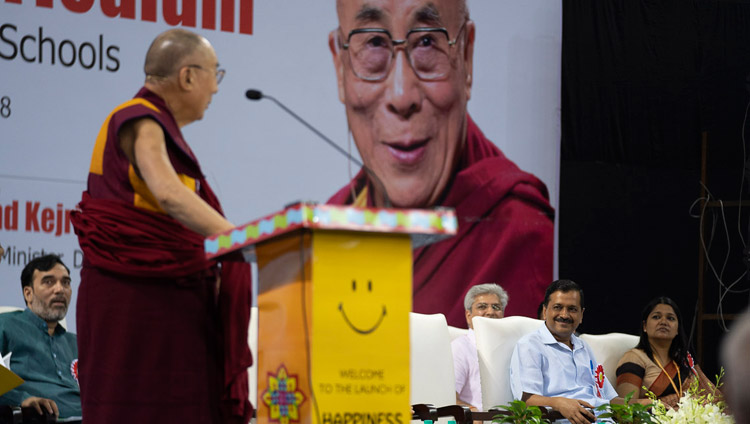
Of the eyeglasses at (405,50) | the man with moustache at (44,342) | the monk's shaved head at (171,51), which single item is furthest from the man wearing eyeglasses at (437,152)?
the monk's shaved head at (171,51)

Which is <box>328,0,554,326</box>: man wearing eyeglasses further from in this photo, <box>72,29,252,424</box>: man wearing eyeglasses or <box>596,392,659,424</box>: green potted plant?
<box>72,29,252,424</box>: man wearing eyeglasses

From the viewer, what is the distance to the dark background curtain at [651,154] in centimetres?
641

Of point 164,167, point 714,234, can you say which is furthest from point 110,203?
point 714,234

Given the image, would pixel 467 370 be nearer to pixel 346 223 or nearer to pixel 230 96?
pixel 230 96

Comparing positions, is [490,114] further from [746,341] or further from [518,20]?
[746,341]

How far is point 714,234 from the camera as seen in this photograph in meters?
6.80

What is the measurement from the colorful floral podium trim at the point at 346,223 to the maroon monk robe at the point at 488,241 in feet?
13.5

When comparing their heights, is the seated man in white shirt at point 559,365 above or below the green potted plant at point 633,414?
above

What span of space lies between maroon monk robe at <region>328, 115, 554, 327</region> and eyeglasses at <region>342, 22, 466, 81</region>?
0.40m

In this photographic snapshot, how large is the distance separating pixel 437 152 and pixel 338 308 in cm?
434

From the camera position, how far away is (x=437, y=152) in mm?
6035

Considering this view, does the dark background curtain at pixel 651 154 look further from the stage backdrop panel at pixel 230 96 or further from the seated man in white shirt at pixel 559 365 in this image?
the seated man in white shirt at pixel 559 365

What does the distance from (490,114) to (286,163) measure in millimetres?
1362

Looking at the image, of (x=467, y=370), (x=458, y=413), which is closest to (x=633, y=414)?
(x=458, y=413)
